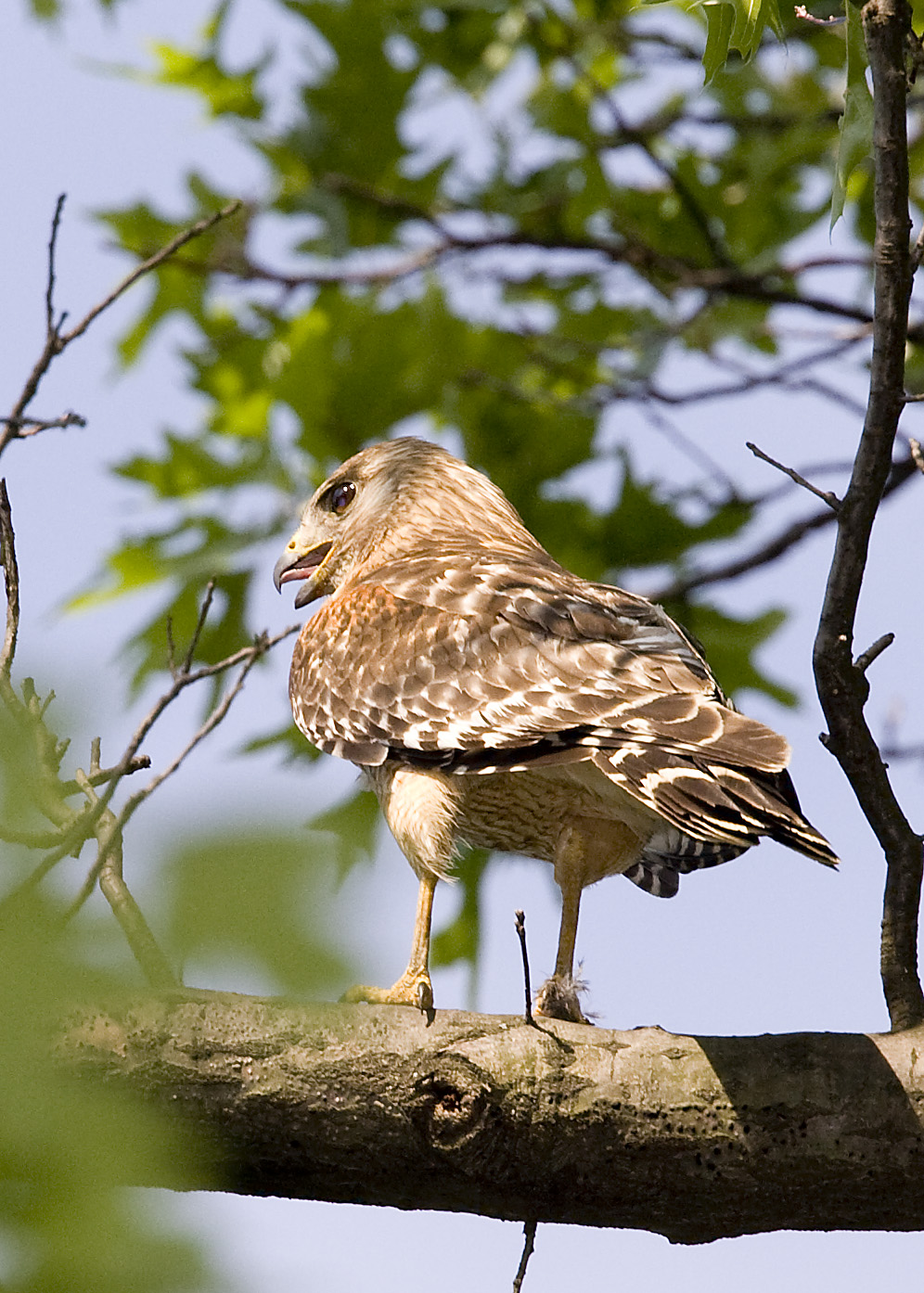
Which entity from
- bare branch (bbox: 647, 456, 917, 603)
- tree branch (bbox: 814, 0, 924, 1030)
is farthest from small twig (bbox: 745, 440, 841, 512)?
bare branch (bbox: 647, 456, 917, 603)

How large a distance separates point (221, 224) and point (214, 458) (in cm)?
125

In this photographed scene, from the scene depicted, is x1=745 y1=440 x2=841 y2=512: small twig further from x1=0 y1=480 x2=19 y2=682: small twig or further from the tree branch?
x1=0 y1=480 x2=19 y2=682: small twig

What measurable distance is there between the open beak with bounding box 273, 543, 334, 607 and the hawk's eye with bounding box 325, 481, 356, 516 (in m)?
0.16

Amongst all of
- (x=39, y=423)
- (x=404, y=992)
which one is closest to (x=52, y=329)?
(x=39, y=423)

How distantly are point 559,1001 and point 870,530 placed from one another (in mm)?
1635

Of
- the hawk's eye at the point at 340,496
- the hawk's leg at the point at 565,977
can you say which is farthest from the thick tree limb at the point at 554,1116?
the hawk's eye at the point at 340,496

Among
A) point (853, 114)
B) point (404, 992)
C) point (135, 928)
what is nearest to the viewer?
point (135, 928)

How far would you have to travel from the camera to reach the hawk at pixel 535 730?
3186 millimetres

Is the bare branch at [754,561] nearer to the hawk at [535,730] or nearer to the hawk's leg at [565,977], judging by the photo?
the hawk at [535,730]

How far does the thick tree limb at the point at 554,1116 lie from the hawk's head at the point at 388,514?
8.47ft

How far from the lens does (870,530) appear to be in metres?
2.84

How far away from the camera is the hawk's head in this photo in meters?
5.28

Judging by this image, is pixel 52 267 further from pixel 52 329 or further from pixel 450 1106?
pixel 450 1106

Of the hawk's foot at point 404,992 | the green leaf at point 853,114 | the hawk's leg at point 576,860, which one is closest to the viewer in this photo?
the green leaf at point 853,114
